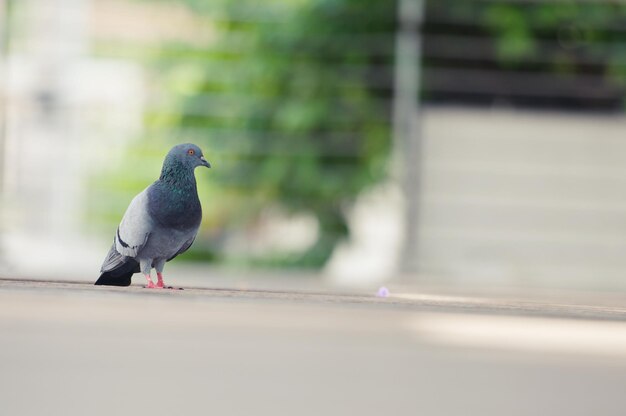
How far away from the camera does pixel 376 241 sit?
360 centimetres

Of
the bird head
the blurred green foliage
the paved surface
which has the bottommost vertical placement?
the paved surface

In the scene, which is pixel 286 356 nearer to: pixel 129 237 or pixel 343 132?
pixel 129 237

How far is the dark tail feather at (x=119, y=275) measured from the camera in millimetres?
447

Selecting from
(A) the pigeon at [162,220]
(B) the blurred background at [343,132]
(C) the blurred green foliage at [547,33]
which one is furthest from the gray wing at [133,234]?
(C) the blurred green foliage at [547,33]

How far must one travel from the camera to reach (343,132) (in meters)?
3.44

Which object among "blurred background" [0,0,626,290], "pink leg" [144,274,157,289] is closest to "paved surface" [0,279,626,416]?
"pink leg" [144,274,157,289]

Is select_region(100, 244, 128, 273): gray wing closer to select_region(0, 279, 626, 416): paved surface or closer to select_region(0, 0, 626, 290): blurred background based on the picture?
select_region(0, 279, 626, 416): paved surface

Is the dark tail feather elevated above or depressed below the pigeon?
below

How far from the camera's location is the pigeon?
0.43 metres

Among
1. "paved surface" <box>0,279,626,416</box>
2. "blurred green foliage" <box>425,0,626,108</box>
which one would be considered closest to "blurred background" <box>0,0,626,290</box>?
"blurred green foliage" <box>425,0,626,108</box>

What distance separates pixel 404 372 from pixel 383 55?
3.01m

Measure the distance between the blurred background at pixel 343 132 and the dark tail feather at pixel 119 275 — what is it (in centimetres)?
276

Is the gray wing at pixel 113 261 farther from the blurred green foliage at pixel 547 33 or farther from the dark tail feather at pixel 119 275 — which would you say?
the blurred green foliage at pixel 547 33

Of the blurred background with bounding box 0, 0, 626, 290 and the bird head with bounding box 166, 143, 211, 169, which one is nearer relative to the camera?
the bird head with bounding box 166, 143, 211, 169
